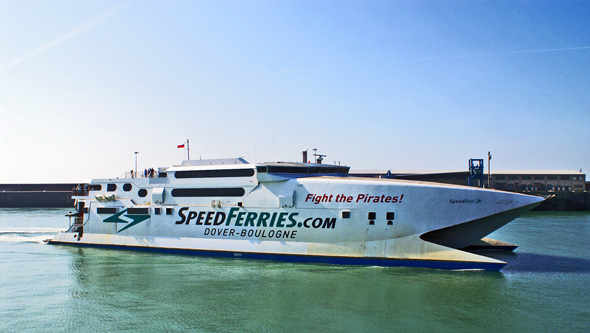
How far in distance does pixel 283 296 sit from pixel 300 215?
5.09 metres

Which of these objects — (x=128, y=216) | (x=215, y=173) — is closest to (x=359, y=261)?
(x=215, y=173)

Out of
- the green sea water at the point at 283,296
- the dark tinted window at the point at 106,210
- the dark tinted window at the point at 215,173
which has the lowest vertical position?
the green sea water at the point at 283,296

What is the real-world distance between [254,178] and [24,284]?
1034 cm

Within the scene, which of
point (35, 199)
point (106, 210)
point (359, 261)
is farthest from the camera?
point (35, 199)

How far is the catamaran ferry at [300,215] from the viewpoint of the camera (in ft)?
57.3

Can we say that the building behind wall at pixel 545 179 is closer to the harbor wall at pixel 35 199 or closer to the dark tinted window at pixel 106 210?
the dark tinted window at pixel 106 210

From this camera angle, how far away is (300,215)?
18.9m

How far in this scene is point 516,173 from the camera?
6712 centimetres

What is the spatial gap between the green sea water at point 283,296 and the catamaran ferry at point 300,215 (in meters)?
0.77

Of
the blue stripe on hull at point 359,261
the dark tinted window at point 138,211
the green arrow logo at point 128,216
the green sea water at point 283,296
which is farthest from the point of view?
the green arrow logo at point 128,216

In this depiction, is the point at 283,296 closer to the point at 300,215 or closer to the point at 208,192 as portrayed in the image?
the point at 300,215

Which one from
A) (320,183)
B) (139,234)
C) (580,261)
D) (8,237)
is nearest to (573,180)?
(580,261)

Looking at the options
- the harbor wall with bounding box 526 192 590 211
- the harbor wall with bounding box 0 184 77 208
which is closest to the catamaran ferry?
the harbor wall with bounding box 526 192 590 211

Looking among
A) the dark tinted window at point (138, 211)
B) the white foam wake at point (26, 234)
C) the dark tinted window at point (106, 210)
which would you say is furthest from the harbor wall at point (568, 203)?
the white foam wake at point (26, 234)
